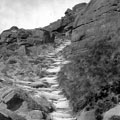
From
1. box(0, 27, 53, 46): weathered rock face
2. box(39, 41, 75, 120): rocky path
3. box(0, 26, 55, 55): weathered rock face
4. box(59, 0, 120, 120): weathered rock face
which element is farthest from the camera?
box(0, 27, 53, 46): weathered rock face

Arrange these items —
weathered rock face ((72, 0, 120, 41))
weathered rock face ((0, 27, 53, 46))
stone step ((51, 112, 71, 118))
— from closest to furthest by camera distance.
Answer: stone step ((51, 112, 71, 118)) → weathered rock face ((72, 0, 120, 41)) → weathered rock face ((0, 27, 53, 46))

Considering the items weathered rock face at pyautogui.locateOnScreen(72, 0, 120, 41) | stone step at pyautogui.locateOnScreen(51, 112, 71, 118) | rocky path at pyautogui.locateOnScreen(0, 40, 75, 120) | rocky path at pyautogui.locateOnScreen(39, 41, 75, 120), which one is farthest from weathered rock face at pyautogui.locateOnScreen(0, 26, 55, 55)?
stone step at pyautogui.locateOnScreen(51, 112, 71, 118)

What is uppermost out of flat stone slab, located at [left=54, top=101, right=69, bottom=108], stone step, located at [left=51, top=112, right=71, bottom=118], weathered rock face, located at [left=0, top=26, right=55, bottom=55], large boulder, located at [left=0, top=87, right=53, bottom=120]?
weathered rock face, located at [left=0, top=26, right=55, bottom=55]

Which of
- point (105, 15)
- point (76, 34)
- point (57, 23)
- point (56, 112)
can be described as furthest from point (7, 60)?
point (57, 23)

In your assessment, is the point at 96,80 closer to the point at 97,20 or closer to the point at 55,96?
the point at 55,96

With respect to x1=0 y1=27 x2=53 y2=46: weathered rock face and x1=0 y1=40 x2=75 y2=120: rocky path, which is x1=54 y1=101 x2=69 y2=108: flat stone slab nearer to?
x1=0 y1=40 x2=75 y2=120: rocky path

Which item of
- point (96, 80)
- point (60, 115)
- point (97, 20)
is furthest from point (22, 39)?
point (96, 80)

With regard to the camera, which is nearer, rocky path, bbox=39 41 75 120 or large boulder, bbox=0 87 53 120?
large boulder, bbox=0 87 53 120

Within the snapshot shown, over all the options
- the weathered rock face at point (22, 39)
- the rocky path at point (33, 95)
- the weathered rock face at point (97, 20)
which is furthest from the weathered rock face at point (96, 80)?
the weathered rock face at point (22, 39)

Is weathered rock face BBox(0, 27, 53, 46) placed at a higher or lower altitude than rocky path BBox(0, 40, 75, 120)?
higher

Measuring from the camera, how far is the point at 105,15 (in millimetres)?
20797

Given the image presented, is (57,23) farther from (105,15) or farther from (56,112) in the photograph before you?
(56,112)

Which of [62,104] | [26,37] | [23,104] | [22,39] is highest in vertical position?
[26,37]

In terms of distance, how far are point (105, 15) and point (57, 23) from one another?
74.7ft
